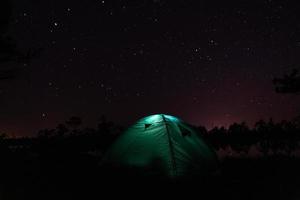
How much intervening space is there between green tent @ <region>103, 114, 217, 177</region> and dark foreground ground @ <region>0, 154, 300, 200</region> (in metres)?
0.34

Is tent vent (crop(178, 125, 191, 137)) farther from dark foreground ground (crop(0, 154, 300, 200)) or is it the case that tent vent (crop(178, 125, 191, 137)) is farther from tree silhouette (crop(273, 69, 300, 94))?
tree silhouette (crop(273, 69, 300, 94))

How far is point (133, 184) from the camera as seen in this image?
8.57m

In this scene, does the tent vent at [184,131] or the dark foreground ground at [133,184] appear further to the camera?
the tent vent at [184,131]

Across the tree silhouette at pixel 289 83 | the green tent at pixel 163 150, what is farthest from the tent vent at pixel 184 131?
the tree silhouette at pixel 289 83

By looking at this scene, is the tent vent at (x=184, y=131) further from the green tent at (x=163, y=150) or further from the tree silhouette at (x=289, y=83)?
the tree silhouette at (x=289, y=83)

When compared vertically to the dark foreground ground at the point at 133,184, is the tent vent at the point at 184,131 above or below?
above

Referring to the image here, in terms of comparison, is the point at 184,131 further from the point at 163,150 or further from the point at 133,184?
the point at 133,184

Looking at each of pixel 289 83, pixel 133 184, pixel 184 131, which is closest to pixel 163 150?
pixel 184 131

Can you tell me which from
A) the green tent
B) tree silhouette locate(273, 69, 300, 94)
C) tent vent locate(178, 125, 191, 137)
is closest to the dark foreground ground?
the green tent

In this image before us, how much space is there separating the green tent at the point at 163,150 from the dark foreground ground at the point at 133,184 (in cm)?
34

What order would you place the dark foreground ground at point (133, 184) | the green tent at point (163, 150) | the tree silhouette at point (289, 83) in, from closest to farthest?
the dark foreground ground at point (133, 184) < the green tent at point (163, 150) < the tree silhouette at point (289, 83)

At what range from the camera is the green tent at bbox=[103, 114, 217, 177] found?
29.7ft

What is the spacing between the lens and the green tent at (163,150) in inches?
356

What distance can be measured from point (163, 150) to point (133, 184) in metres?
1.18
